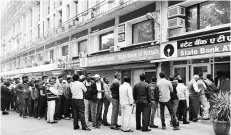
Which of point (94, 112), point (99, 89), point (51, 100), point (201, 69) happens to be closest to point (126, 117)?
point (94, 112)

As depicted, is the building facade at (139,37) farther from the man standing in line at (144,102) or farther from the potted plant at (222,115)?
the man standing in line at (144,102)

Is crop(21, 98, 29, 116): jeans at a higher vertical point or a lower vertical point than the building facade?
lower

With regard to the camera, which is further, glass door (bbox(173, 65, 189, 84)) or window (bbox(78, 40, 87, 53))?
window (bbox(78, 40, 87, 53))

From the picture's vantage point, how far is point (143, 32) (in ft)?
48.0

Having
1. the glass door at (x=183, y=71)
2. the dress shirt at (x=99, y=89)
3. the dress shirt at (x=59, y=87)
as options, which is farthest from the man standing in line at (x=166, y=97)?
the dress shirt at (x=59, y=87)

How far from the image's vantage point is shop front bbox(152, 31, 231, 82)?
8961mm

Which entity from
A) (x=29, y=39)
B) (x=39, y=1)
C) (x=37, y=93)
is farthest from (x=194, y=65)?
(x=29, y=39)

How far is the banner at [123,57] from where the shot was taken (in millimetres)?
11945

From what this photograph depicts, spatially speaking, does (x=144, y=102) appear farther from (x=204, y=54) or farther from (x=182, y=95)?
(x=204, y=54)

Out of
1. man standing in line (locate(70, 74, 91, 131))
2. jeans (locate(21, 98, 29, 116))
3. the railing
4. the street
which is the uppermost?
the railing

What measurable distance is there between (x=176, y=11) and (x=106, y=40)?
7.61 metres

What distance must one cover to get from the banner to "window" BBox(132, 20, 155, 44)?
156 centimetres

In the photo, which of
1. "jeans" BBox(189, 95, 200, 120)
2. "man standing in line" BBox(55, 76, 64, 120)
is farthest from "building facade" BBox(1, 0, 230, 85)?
"man standing in line" BBox(55, 76, 64, 120)

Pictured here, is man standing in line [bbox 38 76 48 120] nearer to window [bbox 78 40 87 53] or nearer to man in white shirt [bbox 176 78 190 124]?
man in white shirt [bbox 176 78 190 124]
